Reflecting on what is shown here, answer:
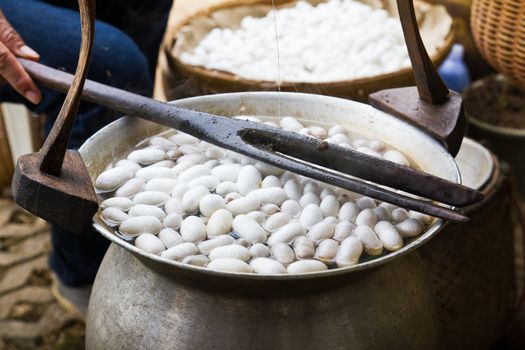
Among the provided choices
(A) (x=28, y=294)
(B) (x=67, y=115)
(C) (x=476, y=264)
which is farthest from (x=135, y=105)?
(A) (x=28, y=294)

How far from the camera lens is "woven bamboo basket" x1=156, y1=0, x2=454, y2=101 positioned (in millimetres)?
2012

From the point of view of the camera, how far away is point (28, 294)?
2.47m

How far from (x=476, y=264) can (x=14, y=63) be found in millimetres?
1356

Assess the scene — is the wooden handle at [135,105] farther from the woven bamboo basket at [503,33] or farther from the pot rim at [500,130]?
the pot rim at [500,130]

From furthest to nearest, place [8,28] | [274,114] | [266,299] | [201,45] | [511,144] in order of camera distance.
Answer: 1. [511,144]
2. [201,45]
3. [8,28]
4. [274,114]
5. [266,299]

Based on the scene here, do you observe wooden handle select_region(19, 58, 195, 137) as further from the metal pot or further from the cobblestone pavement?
the cobblestone pavement

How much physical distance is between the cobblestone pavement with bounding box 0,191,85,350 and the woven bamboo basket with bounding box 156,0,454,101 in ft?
2.72

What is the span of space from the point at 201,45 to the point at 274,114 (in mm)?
1203

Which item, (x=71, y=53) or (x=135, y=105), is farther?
(x=71, y=53)

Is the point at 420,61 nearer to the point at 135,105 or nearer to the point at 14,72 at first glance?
the point at 135,105

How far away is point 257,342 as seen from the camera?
106cm

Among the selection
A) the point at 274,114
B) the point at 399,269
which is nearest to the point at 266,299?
the point at 399,269

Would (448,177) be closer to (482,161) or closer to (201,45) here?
(482,161)

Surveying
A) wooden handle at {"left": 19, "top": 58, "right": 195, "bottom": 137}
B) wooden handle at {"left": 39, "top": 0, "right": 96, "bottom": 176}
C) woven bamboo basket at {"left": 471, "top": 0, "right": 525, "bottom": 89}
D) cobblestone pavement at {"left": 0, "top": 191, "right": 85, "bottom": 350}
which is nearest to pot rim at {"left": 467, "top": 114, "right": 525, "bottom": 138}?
woven bamboo basket at {"left": 471, "top": 0, "right": 525, "bottom": 89}
